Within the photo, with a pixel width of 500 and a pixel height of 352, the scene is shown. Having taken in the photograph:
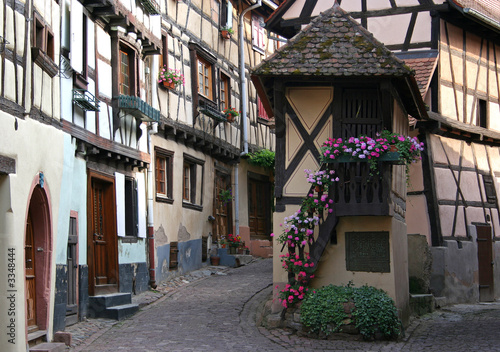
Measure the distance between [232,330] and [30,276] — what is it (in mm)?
3013

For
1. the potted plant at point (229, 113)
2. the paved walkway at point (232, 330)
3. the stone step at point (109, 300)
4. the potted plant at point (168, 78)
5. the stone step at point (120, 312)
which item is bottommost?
the paved walkway at point (232, 330)

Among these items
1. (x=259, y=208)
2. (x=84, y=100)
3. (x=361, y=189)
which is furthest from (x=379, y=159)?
(x=259, y=208)

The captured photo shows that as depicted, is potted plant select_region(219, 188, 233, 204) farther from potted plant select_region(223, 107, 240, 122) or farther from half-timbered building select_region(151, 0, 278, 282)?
potted plant select_region(223, 107, 240, 122)

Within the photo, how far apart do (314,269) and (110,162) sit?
13.9 ft

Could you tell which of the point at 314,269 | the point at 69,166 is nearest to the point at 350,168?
the point at 314,269

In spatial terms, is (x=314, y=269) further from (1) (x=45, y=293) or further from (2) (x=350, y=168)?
(1) (x=45, y=293)

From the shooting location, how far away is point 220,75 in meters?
19.2

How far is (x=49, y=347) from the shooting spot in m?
8.80

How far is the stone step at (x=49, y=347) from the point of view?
28.3 feet

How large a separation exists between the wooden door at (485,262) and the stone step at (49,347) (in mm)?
10429

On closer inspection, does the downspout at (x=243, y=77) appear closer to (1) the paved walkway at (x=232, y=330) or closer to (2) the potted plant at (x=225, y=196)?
(2) the potted plant at (x=225, y=196)

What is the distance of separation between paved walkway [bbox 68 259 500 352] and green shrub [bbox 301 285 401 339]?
19 cm

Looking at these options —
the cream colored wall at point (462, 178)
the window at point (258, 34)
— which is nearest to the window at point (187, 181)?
the cream colored wall at point (462, 178)

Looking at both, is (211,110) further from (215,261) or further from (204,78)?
(215,261)
